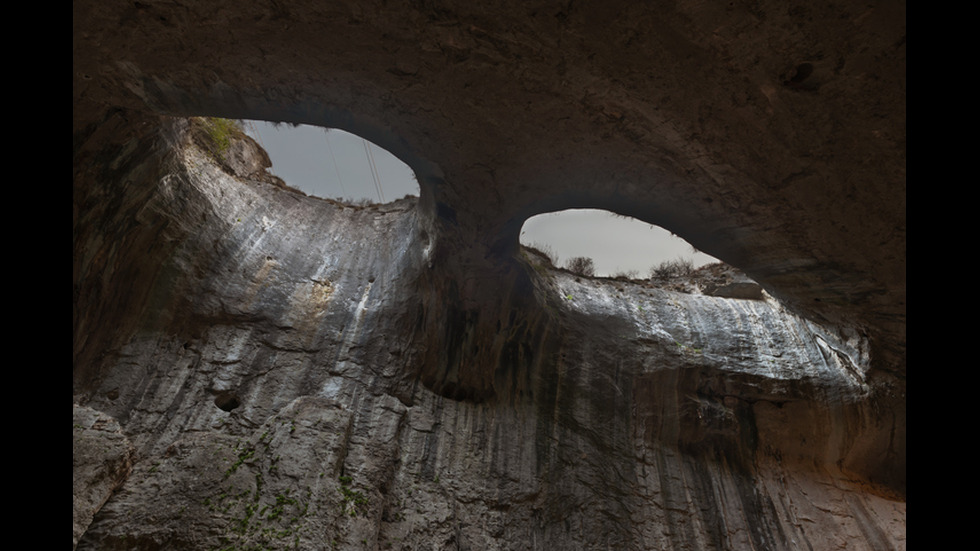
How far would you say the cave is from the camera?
4.54 meters

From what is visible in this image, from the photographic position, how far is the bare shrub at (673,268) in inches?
528

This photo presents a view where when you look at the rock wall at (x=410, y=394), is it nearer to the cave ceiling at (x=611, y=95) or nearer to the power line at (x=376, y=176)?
the cave ceiling at (x=611, y=95)

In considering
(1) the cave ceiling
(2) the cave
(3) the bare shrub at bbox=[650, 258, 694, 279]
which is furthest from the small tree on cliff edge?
(1) the cave ceiling

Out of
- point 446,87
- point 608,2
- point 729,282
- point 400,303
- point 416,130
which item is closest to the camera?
point 608,2

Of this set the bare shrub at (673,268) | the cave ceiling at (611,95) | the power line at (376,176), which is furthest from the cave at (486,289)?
the power line at (376,176)

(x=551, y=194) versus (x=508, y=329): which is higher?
(x=551, y=194)

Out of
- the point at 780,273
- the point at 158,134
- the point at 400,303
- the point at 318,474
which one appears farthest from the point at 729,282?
the point at 158,134

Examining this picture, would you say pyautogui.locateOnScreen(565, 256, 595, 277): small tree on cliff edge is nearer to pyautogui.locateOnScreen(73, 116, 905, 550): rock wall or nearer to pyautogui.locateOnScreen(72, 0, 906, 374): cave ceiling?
pyautogui.locateOnScreen(73, 116, 905, 550): rock wall

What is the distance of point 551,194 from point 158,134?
5734 mm

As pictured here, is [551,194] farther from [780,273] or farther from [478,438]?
[478,438]

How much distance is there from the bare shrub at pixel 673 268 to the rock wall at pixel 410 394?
2.78 metres

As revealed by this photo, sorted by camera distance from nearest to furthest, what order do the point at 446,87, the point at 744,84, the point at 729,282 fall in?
the point at 744,84
the point at 446,87
the point at 729,282

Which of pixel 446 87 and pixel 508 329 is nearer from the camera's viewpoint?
pixel 446 87

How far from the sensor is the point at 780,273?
6.69 metres
